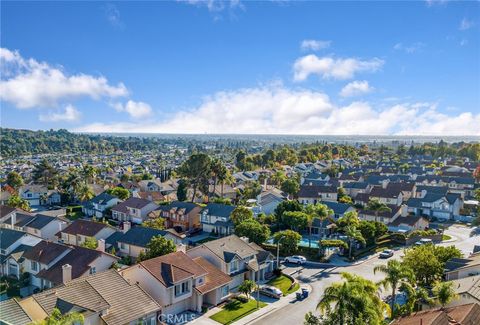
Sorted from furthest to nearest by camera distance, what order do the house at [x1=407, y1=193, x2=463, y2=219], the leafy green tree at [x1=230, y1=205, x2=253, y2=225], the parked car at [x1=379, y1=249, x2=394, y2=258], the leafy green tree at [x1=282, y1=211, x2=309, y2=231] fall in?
the house at [x1=407, y1=193, x2=463, y2=219]
the leafy green tree at [x1=282, y1=211, x2=309, y2=231]
the leafy green tree at [x1=230, y1=205, x2=253, y2=225]
the parked car at [x1=379, y1=249, x2=394, y2=258]

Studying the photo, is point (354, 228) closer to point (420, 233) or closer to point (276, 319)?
point (420, 233)

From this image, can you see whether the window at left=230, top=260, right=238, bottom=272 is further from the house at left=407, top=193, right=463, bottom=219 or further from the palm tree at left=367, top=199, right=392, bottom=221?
the house at left=407, top=193, right=463, bottom=219

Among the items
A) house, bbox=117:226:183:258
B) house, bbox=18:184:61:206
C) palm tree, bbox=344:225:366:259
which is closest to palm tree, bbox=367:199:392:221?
palm tree, bbox=344:225:366:259

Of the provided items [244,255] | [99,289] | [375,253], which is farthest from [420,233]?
[99,289]

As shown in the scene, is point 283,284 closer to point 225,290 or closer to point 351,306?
point 225,290

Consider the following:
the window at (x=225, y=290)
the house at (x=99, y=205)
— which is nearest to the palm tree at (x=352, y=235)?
the window at (x=225, y=290)

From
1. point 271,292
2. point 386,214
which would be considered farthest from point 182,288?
point 386,214
